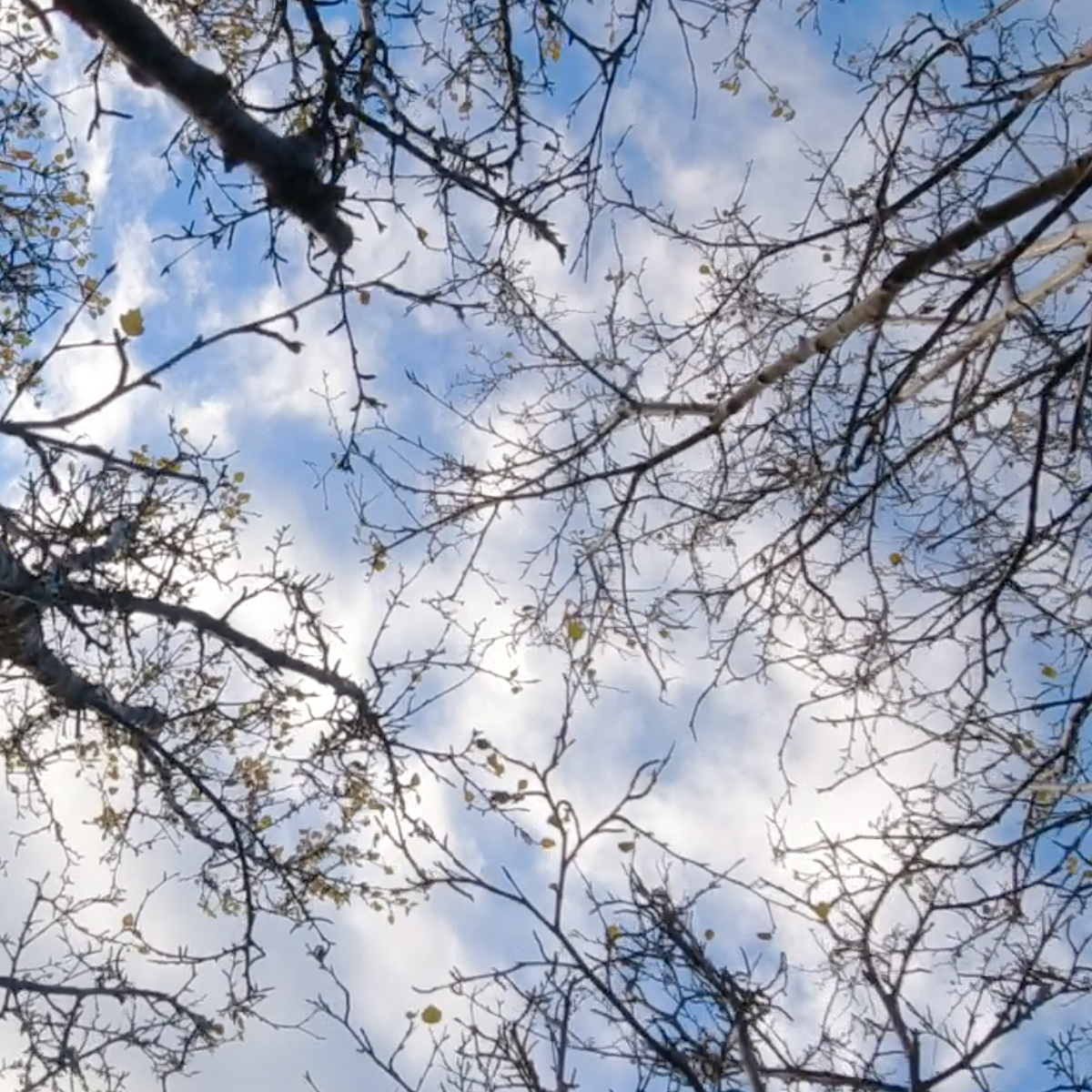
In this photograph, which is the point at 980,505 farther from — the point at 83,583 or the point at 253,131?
the point at 83,583

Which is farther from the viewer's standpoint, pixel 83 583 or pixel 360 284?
pixel 83 583

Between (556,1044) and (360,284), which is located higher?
(360,284)

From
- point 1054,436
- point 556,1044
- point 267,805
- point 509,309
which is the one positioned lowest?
point 556,1044

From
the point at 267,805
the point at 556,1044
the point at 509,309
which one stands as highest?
the point at 509,309

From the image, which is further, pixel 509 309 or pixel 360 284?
pixel 509 309

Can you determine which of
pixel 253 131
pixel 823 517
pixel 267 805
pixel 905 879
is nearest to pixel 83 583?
pixel 267 805

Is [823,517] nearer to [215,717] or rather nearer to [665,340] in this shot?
[665,340]

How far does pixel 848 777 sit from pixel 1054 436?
5.23 feet

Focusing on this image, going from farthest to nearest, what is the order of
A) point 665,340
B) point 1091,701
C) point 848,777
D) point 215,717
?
point 215,717, point 665,340, point 848,777, point 1091,701

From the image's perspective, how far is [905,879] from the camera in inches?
157

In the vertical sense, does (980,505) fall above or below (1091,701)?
above

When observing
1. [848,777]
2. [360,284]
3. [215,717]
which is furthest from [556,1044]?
[215,717]

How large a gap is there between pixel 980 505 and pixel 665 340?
5.47 feet

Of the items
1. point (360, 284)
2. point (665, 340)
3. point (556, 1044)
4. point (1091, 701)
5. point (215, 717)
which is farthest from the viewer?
point (215, 717)
